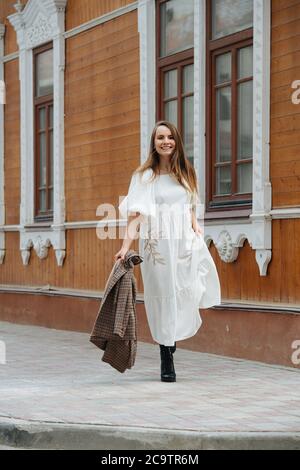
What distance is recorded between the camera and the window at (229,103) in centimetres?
1225

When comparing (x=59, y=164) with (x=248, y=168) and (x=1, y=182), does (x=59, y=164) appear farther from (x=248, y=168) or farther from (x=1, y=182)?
(x=248, y=168)

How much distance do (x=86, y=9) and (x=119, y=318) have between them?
22.3 feet

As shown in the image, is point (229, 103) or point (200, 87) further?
point (200, 87)

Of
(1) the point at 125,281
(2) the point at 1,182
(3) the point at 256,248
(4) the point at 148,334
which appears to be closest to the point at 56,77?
(2) the point at 1,182

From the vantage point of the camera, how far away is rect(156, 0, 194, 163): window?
1347cm

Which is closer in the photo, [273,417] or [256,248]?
[273,417]

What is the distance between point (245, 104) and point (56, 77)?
4.87 m

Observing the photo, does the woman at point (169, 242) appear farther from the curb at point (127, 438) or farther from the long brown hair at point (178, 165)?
the curb at point (127, 438)

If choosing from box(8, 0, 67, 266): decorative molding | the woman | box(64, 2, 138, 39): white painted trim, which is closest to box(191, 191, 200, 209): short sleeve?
the woman

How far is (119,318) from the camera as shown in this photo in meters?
10.0

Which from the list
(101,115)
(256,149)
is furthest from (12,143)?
(256,149)

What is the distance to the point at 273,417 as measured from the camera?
8.18 metres

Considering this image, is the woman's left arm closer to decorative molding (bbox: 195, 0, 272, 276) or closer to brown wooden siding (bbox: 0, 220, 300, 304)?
brown wooden siding (bbox: 0, 220, 300, 304)

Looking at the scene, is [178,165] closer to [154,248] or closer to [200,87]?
[154,248]
